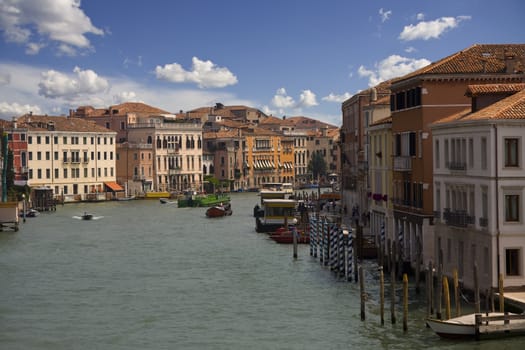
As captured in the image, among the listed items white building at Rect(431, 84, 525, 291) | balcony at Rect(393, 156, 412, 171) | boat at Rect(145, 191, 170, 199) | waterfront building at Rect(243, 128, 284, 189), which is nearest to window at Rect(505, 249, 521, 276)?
white building at Rect(431, 84, 525, 291)

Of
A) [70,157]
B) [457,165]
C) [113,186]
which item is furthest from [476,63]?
[113,186]

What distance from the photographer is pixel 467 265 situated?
1723 centimetres

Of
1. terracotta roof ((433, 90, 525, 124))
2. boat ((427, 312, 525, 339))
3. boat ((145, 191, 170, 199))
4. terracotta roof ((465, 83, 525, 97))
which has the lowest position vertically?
boat ((427, 312, 525, 339))

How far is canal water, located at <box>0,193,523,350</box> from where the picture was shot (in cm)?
1612

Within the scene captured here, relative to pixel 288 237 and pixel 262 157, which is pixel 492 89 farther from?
pixel 262 157

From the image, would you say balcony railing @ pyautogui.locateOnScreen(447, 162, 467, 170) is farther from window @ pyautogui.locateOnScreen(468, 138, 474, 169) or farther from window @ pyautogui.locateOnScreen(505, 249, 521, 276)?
window @ pyautogui.locateOnScreen(505, 249, 521, 276)

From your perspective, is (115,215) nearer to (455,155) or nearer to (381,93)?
(381,93)

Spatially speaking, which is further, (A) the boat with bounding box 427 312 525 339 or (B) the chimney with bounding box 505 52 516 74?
(B) the chimney with bounding box 505 52 516 74

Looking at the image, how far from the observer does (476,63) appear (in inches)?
812

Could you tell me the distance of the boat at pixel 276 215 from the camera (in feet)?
119

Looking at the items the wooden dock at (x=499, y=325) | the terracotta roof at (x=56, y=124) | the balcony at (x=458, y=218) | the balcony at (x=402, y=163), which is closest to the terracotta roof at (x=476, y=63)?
the balcony at (x=402, y=163)

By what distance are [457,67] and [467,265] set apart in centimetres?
495

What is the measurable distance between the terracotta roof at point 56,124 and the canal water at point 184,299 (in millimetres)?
28754

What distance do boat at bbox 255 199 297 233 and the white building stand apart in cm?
1815
